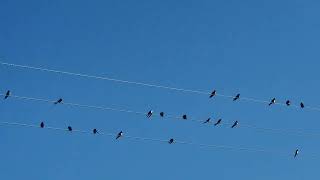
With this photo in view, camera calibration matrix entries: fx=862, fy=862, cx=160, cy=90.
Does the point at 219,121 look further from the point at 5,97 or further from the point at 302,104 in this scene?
the point at 5,97

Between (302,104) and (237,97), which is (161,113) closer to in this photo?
(237,97)

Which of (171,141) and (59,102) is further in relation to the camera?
(171,141)

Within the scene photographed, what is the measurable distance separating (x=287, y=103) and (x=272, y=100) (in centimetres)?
73

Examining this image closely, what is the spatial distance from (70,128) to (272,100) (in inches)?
293

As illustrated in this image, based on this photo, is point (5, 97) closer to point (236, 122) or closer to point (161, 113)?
point (161, 113)

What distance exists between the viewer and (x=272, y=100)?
103 ft

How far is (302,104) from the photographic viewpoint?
32.2 m

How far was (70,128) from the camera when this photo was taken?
2992 centimetres

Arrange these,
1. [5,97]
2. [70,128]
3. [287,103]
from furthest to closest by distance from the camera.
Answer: [287,103], [70,128], [5,97]

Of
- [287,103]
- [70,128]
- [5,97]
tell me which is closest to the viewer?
[5,97]

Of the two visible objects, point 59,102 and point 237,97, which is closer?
point 59,102

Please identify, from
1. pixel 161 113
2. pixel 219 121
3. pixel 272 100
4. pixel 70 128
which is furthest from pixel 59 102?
pixel 272 100

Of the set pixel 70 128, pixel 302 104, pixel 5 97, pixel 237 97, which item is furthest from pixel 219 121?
pixel 5 97

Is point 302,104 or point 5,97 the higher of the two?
point 302,104
